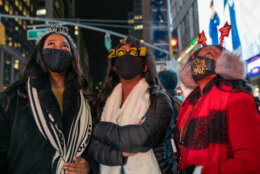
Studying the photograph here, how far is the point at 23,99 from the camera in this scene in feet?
9.34

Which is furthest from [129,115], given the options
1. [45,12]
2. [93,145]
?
[45,12]

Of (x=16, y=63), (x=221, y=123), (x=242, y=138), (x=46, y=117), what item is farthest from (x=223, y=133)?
(x=16, y=63)

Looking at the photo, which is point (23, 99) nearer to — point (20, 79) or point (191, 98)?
point (20, 79)

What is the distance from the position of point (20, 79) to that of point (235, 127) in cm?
253

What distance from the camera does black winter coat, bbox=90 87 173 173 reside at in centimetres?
251

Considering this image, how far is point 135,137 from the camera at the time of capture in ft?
8.17

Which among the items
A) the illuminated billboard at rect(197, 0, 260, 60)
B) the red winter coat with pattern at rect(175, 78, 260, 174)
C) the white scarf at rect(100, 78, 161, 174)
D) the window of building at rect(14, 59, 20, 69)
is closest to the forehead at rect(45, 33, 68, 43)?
the white scarf at rect(100, 78, 161, 174)

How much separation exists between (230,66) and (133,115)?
3.89ft

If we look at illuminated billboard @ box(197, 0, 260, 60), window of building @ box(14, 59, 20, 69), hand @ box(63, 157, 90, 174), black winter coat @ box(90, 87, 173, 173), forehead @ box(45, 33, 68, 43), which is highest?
window of building @ box(14, 59, 20, 69)

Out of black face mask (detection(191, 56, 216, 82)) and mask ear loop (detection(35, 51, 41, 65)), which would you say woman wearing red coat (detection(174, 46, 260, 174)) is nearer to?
black face mask (detection(191, 56, 216, 82))

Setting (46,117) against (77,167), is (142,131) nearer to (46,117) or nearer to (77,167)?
(77,167)

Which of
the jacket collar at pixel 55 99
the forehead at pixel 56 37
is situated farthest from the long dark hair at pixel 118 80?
the forehead at pixel 56 37

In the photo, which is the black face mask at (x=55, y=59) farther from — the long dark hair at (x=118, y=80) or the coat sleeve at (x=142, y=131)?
the coat sleeve at (x=142, y=131)

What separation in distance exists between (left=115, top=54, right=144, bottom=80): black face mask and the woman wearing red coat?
734mm
